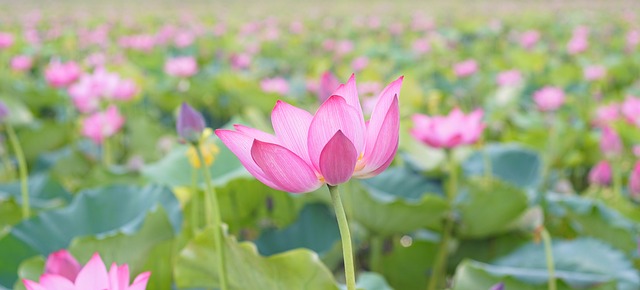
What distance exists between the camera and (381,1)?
46.9ft

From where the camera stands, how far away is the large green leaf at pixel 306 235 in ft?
3.58

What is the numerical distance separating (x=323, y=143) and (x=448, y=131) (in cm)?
67

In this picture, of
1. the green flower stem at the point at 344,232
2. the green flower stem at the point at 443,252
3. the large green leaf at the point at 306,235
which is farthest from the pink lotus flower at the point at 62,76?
the green flower stem at the point at 344,232

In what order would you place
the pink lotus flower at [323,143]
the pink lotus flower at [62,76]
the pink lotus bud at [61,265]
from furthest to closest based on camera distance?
the pink lotus flower at [62,76], the pink lotus bud at [61,265], the pink lotus flower at [323,143]

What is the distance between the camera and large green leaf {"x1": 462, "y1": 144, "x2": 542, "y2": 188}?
1.48m

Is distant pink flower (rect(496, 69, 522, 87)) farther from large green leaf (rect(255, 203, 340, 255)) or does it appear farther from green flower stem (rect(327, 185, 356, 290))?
green flower stem (rect(327, 185, 356, 290))

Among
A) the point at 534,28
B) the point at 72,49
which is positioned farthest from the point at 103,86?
the point at 534,28

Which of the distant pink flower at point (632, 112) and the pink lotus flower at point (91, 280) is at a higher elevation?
the distant pink flower at point (632, 112)

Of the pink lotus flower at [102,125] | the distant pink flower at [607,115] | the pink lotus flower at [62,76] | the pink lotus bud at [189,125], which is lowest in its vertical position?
the pink lotus bud at [189,125]

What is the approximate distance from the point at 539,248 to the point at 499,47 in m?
3.57

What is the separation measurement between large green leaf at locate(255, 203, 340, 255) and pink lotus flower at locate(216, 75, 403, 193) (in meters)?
0.61

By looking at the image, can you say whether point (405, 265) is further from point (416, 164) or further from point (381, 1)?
point (381, 1)

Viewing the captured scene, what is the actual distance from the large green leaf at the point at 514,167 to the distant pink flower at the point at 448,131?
336mm

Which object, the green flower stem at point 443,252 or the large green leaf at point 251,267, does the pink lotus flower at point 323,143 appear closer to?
the large green leaf at point 251,267
